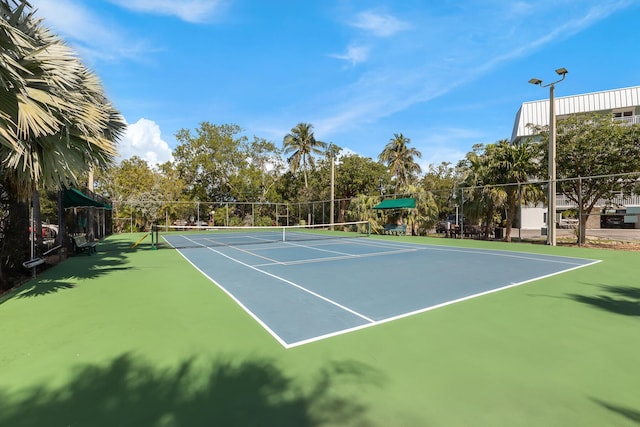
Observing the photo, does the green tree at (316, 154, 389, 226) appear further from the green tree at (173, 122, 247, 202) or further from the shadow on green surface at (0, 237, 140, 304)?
the shadow on green surface at (0, 237, 140, 304)

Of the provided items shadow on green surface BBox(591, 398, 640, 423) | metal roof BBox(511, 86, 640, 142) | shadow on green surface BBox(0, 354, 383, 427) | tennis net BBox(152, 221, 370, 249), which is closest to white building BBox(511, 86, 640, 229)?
metal roof BBox(511, 86, 640, 142)

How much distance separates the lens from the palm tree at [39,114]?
495 cm

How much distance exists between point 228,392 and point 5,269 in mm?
8997

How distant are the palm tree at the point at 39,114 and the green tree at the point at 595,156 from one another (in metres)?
19.2

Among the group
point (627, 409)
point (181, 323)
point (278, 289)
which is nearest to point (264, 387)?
point (181, 323)

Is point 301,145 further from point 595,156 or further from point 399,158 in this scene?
point 595,156

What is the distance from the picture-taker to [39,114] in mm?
5266

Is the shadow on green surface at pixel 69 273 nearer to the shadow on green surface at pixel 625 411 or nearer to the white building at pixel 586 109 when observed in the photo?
the shadow on green surface at pixel 625 411

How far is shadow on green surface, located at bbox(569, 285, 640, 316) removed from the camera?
5.50 m

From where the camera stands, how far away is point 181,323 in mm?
4941

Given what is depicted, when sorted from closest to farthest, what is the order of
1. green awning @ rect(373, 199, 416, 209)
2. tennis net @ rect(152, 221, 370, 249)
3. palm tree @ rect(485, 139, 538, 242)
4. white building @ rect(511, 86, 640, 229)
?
1. tennis net @ rect(152, 221, 370, 249)
2. palm tree @ rect(485, 139, 538, 242)
3. green awning @ rect(373, 199, 416, 209)
4. white building @ rect(511, 86, 640, 229)

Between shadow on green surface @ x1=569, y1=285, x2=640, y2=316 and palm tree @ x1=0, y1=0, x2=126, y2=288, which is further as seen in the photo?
shadow on green surface @ x1=569, y1=285, x2=640, y2=316

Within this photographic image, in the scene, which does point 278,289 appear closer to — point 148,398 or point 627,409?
point 148,398

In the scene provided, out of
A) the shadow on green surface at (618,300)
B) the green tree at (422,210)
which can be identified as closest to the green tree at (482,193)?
the green tree at (422,210)
